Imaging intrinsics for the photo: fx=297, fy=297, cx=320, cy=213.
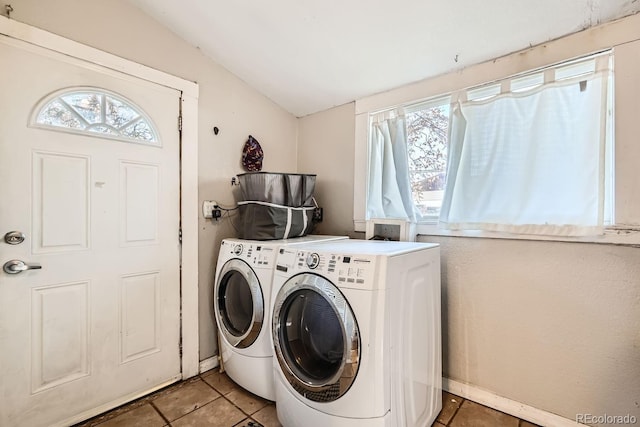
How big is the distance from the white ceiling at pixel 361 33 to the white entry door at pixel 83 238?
1.78ft

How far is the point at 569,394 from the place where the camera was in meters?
1.46

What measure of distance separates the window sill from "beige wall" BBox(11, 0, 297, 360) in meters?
1.38

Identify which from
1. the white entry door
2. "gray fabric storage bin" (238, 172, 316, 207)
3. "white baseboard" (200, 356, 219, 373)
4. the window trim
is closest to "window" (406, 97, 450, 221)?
the window trim

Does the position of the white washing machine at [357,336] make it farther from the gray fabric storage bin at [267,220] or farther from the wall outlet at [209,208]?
the wall outlet at [209,208]

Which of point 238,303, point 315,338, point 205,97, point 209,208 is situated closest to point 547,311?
point 315,338

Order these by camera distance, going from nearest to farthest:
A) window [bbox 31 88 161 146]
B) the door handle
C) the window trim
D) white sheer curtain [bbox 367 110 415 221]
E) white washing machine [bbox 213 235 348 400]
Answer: the window trim → the door handle → window [bbox 31 88 161 146] → white washing machine [bbox 213 235 348 400] → white sheer curtain [bbox 367 110 415 221]

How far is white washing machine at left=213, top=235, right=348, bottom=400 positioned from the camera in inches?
66.7

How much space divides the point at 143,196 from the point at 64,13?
101 cm

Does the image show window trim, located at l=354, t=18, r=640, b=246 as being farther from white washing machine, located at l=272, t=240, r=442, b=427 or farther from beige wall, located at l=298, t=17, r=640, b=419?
white washing machine, located at l=272, t=240, r=442, b=427

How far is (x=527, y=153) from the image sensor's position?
5.05 ft

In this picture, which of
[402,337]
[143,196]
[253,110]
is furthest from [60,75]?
[402,337]

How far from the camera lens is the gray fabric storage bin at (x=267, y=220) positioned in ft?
6.20

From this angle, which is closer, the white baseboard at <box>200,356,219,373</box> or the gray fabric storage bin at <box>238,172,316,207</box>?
the gray fabric storage bin at <box>238,172,316,207</box>

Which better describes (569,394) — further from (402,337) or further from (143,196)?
(143,196)
